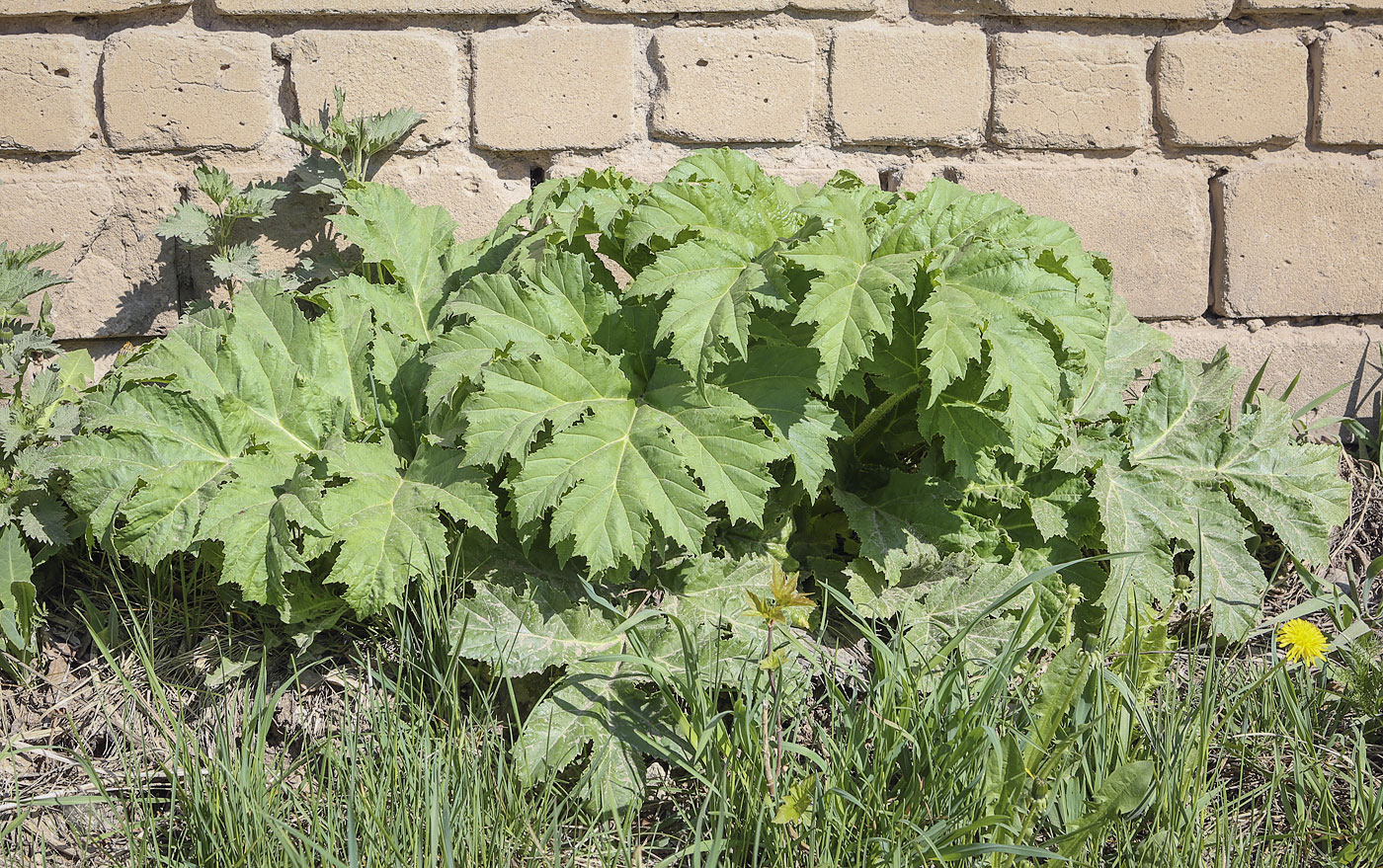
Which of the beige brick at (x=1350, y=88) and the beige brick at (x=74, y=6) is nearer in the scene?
the beige brick at (x=74, y=6)

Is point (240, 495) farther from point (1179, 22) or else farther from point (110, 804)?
point (1179, 22)

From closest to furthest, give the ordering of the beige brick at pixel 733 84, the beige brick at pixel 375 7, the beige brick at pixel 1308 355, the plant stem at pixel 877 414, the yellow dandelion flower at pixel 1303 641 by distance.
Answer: the yellow dandelion flower at pixel 1303 641 → the plant stem at pixel 877 414 → the beige brick at pixel 375 7 → the beige brick at pixel 733 84 → the beige brick at pixel 1308 355

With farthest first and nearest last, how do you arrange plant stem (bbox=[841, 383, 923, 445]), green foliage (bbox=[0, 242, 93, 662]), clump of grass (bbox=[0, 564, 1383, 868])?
1. plant stem (bbox=[841, 383, 923, 445])
2. green foliage (bbox=[0, 242, 93, 662])
3. clump of grass (bbox=[0, 564, 1383, 868])

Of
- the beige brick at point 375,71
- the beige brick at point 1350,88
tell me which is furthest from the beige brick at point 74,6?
the beige brick at point 1350,88

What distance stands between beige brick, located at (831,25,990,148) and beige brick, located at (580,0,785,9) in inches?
8.7

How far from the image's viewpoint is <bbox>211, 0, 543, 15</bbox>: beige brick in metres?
2.58

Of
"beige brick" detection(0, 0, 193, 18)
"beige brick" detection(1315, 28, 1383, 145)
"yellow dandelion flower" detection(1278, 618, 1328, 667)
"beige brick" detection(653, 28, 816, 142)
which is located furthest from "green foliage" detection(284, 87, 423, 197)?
"beige brick" detection(1315, 28, 1383, 145)

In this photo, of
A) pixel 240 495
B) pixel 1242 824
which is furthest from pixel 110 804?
pixel 1242 824

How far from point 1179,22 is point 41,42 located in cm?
302

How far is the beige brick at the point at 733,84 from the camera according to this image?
2717mm

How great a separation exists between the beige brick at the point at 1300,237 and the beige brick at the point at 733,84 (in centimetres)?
127

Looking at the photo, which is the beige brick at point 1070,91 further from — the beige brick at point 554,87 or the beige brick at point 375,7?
the beige brick at point 375,7

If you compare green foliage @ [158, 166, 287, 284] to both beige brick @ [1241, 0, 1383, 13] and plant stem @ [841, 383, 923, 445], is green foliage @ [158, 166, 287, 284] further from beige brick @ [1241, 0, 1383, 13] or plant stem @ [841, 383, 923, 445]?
beige brick @ [1241, 0, 1383, 13]

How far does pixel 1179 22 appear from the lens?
9.34 feet
